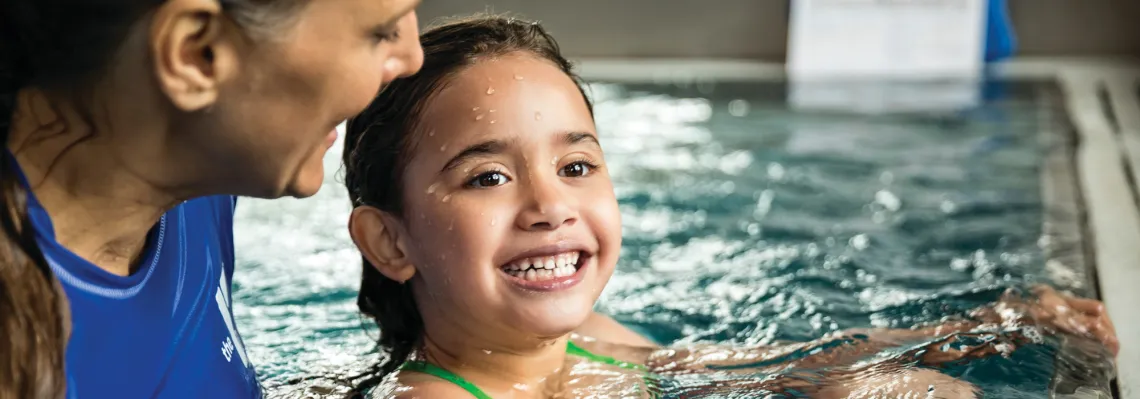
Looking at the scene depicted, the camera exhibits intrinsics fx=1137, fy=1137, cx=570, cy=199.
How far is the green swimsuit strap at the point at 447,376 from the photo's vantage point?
172cm

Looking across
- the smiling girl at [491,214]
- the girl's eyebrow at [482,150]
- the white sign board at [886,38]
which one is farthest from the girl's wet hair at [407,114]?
the white sign board at [886,38]

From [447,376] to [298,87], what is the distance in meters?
0.73

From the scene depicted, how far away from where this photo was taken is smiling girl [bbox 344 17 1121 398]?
5.27 ft

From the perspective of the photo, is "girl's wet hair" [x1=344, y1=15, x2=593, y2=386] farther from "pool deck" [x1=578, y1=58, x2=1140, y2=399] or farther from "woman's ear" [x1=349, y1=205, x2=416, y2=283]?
"pool deck" [x1=578, y1=58, x2=1140, y2=399]

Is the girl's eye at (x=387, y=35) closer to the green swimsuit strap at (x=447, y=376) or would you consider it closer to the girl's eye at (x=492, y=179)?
the girl's eye at (x=492, y=179)

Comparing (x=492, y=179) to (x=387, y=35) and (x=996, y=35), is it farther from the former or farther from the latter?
(x=996, y=35)

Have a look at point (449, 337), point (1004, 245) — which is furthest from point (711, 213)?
point (449, 337)

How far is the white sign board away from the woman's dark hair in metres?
5.56

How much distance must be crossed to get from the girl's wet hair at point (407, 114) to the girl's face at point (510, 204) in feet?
0.09

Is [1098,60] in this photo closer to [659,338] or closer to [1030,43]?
[1030,43]

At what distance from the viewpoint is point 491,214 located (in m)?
1.60

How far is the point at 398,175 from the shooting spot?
1.73 metres

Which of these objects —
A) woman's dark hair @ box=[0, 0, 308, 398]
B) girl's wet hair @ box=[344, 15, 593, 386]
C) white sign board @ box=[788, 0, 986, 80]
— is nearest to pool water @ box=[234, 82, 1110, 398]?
girl's wet hair @ box=[344, 15, 593, 386]

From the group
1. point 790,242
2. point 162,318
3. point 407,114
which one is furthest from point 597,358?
point 790,242
